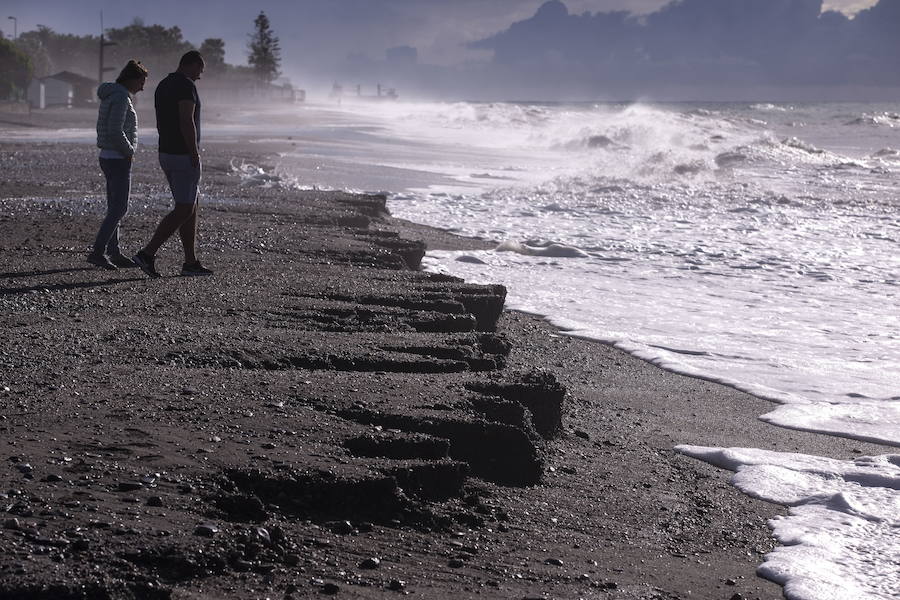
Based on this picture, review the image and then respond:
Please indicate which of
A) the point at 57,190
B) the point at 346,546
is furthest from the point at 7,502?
the point at 57,190

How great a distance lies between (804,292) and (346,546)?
26.9ft

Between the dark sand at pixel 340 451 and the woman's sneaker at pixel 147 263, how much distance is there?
17cm

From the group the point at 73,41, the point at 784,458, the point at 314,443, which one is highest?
the point at 73,41

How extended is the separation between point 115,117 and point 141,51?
376 ft

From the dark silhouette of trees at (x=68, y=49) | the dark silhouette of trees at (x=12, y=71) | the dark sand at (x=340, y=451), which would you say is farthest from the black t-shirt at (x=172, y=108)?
the dark silhouette of trees at (x=68, y=49)

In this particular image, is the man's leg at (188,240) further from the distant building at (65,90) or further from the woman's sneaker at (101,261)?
the distant building at (65,90)

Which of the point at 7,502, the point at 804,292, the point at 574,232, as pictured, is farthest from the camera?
the point at 574,232

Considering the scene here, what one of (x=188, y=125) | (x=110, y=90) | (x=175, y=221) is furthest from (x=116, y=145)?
(x=175, y=221)

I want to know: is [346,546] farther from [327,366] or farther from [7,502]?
[327,366]

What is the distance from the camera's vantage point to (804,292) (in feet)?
34.7

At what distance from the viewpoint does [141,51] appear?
11481 cm

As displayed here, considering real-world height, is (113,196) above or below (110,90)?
below

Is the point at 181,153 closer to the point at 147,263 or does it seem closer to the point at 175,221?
the point at 175,221

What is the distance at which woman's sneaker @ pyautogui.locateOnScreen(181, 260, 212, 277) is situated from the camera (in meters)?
7.44
